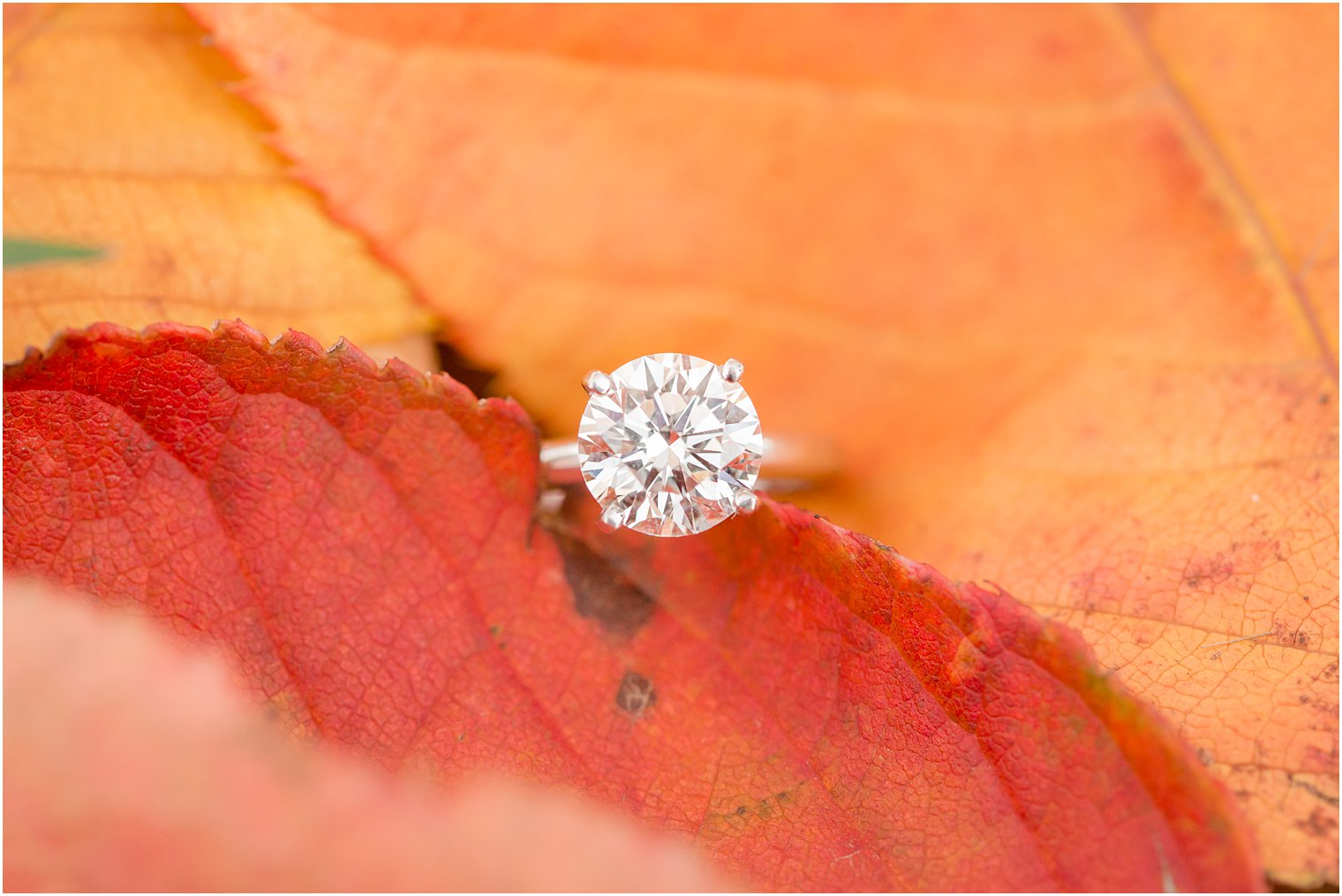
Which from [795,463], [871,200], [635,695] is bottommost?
[635,695]

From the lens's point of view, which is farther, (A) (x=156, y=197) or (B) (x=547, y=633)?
(A) (x=156, y=197)

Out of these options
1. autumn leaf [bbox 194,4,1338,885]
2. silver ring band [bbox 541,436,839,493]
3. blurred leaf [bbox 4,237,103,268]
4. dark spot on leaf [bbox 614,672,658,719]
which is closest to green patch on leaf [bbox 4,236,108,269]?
blurred leaf [bbox 4,237,103,268]

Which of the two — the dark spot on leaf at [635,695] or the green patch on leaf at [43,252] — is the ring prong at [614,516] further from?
the green patch on leaf at [43,252]

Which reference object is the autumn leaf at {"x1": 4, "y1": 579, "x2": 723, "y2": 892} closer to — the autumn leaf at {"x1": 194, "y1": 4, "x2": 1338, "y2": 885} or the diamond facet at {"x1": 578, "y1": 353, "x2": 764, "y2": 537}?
the diamond facet at {"x1": 578, "y1": 353, "x2": 764, "y2": 537}

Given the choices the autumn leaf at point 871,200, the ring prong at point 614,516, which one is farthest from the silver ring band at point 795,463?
the ring prong at point 614,516

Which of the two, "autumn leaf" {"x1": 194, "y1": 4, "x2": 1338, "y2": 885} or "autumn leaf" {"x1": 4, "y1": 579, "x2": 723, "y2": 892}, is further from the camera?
"autumn leaf" {"x1": 194, "y1": 4, "x2": 1338, "y2": 885}

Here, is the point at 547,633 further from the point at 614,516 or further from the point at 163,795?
the point at 163,795

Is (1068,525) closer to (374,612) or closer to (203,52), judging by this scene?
(374,612)

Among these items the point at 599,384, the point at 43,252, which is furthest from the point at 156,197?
the point at 599,384
